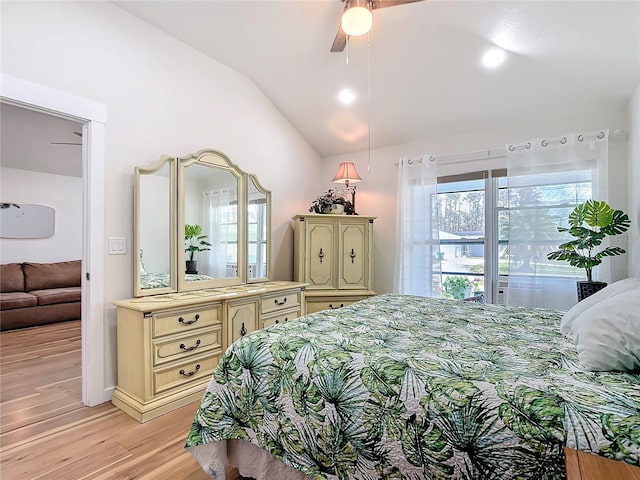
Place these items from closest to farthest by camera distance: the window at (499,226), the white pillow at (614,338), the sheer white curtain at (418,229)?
the white pillow at (614,338)
the window at (499,226)
the sheer white curtain at (418,229)

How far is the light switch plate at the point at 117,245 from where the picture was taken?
241cm

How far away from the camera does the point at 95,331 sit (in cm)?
231

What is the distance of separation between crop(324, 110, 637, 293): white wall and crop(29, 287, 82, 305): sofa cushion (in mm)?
3892

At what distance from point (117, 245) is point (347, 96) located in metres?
2.60

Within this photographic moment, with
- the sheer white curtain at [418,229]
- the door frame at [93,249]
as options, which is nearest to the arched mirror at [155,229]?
the door frame at [93,249]

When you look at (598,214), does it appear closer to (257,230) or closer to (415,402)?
(415,402)

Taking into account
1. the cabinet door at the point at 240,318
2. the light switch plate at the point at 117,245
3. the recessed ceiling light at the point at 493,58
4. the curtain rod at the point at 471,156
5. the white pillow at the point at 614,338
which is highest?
the recessed ceiling light at the point at 493,58

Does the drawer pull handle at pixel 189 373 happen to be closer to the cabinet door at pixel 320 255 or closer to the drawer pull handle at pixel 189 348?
the drawer pull handle at pixel 189 348

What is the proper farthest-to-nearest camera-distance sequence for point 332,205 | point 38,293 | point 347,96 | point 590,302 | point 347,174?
point 38,293 < point 332,205 < point 347,174 < point 347,96 < point 590,302

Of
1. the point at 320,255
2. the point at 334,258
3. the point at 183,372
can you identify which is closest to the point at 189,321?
the point at 183,372

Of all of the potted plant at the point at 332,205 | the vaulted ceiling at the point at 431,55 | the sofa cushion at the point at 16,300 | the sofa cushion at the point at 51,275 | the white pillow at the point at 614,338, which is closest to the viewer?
the white pillow at the point at 614,338

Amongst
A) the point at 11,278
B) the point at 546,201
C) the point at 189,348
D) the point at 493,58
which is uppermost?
the point at 493,58

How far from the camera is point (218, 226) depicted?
3119 millimetres

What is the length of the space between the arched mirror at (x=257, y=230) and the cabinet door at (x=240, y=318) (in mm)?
546
